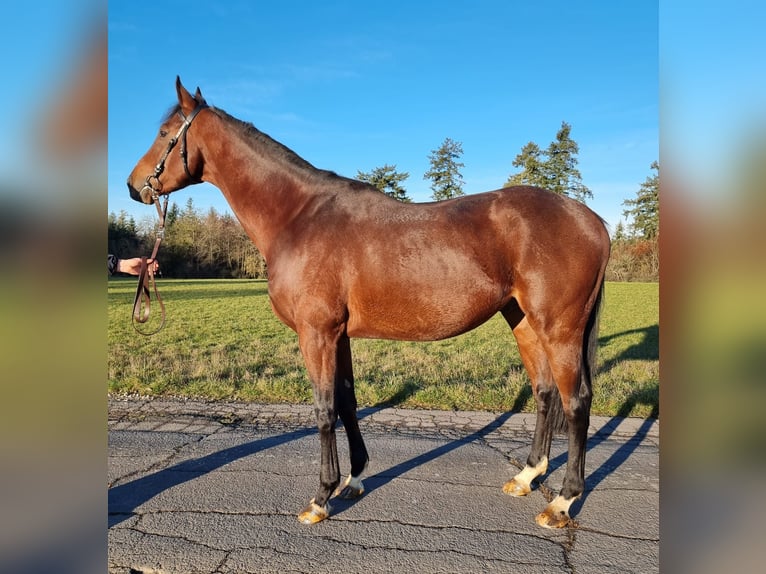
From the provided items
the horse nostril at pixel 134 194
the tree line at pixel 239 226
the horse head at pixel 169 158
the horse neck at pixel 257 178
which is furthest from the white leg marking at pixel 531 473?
the tree line at pixel 239 226

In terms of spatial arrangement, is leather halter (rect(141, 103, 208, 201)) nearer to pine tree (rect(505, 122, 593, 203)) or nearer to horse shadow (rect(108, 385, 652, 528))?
horse shadow (rect(108, 385, 652, 528))

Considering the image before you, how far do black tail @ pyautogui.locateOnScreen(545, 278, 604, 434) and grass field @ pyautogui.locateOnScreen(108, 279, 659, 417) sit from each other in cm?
41

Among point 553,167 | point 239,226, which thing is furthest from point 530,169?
point 239,226

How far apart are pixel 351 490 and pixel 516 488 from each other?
125cm

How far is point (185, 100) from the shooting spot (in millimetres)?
3334

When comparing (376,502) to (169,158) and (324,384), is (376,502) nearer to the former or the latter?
(324,384)

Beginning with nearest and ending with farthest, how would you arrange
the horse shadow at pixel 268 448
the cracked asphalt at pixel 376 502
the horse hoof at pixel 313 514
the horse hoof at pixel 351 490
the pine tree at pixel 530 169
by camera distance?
the cracked asphalt at pixel 376 502
the horse hoof at pixel 313 514
the horse shadow at pixel 268 448
the horse hoof at pixel 351 490
the pine tree at pixel 530 169

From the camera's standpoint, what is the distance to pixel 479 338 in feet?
43.0

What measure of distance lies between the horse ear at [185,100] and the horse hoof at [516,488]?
3.76m

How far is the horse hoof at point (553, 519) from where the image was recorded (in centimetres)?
290

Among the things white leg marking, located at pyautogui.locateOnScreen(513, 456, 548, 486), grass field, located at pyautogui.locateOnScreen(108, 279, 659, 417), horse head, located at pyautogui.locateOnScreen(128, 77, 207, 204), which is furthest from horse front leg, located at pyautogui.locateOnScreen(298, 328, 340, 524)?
grass field, located at pyautogui.locateOnScreen(108, 279, 659, 417)

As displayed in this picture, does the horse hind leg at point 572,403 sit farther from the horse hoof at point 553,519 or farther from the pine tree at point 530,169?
the pine tree at point 530,169
